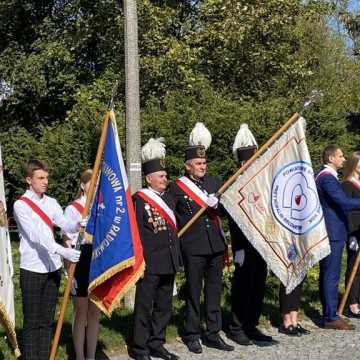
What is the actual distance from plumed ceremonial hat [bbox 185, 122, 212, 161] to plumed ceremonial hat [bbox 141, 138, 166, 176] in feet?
0.97

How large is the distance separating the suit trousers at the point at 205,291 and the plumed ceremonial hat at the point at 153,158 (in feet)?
3.08

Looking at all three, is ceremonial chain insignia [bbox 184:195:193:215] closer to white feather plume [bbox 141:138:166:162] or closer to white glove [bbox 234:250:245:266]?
white feather plume [bbox 141:138:166:162]

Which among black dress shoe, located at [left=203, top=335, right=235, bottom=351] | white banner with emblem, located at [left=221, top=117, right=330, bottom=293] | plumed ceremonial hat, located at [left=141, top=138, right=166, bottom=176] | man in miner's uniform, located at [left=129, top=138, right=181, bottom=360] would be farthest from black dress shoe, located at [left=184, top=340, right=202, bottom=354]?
plumed ceremonial hat, located at [left=141, top=138, right=166, bottom=176]

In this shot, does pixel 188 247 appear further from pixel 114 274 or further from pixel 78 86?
pixel 78 86

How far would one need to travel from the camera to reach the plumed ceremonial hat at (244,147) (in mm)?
7219

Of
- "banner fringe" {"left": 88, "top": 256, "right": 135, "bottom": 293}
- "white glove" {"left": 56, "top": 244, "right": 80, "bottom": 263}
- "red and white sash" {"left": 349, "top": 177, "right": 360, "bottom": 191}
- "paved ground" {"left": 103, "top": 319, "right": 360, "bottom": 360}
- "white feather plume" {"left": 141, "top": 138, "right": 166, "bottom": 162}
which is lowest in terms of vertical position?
"paved ground" {"left": 103, "top": 319, "right": 360, "bottom": 360}

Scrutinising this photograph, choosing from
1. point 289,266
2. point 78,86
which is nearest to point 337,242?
point 289,266

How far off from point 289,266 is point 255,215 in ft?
1.92

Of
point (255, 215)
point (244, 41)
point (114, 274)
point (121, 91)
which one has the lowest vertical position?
point (114, 274)

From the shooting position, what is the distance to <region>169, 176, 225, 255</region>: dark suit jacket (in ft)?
22.2

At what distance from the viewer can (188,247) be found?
22.3ft

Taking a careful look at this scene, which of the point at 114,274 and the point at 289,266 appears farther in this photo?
the point at 289,266

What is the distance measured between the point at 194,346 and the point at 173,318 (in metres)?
1.05

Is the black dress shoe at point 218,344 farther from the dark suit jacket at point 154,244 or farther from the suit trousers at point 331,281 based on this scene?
the suit trousers at point 331,281
